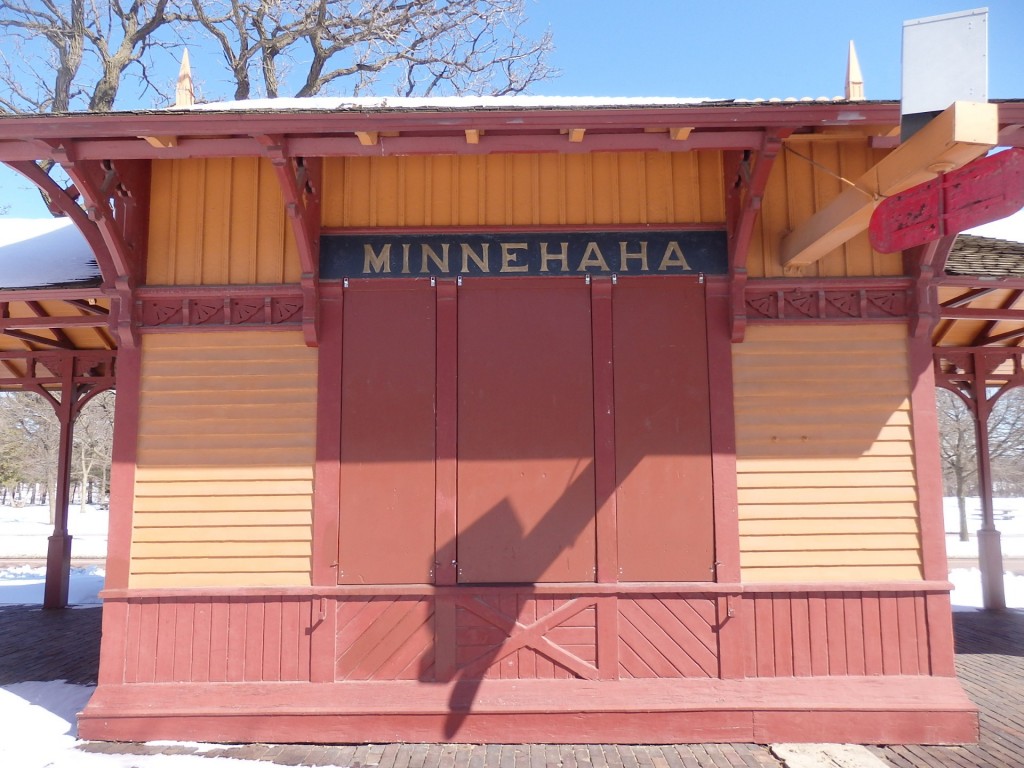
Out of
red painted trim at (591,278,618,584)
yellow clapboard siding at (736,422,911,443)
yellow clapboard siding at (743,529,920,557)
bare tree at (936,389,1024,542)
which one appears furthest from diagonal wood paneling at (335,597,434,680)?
bare tree at (936,389,1024,542)

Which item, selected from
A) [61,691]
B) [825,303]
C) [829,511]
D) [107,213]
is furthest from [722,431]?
[61,691]

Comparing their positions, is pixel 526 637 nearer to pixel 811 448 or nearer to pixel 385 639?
pixel 385 639

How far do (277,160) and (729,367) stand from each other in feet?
12.9

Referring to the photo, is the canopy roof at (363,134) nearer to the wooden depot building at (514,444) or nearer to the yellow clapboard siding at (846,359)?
the wooden depot building at (514,444)

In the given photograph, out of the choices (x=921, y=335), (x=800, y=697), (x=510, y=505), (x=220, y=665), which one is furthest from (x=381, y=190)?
(x=800, y=697)

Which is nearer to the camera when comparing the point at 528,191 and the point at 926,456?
the point at 926,456

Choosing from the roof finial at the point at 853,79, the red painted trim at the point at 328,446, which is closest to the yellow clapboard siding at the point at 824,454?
the roof finial at the point at 853,79

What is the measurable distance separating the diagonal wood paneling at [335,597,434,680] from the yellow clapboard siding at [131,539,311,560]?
59 centimetres

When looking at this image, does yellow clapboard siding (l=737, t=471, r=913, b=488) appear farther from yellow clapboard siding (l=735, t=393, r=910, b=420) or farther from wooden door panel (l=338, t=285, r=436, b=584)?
wooden door panel (l=338, t=285, r=436, b=584)

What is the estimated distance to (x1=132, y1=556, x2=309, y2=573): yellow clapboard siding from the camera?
5895 millimetres

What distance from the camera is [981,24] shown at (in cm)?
383

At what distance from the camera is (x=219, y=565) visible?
592cm

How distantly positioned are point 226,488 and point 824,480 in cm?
493

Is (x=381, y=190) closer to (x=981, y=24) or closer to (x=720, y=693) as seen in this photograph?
(x=981, y=24)
